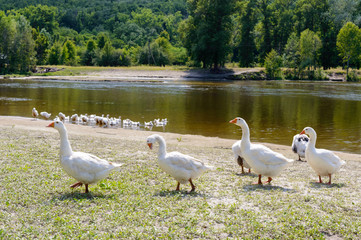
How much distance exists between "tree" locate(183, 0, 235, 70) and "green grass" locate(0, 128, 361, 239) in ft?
271

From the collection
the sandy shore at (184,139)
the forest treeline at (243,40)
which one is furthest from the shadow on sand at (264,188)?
the forest treeline at (243,40)

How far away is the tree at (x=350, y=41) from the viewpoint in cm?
9094

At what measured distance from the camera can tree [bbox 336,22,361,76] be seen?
298 ft

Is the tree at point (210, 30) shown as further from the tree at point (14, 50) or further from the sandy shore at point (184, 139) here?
the sandy shore at point (184, 139)

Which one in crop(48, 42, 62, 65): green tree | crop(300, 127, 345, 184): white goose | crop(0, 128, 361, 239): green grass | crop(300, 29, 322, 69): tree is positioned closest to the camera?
crop(0, 128, 361, 239): green grass

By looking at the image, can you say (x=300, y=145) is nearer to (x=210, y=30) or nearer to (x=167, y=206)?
(x=167, y=206)

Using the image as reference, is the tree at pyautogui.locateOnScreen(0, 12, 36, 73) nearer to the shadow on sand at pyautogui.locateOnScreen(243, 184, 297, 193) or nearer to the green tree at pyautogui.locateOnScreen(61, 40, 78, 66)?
the green tree at pyautogui.locateOnScreen(61, 40, 78, 66)

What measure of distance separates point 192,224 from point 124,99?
40.0 metres

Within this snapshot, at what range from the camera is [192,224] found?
7707 millimetres

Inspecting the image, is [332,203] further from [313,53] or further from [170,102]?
[313,53]

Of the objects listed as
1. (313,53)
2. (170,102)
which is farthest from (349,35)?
(170,102)

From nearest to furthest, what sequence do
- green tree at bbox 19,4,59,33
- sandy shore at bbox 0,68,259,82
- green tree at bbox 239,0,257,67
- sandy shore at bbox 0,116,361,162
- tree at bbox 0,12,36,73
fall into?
sandy shore at bbox 0,116,361,162 → sandy shore at bbox 0,68,259,82 → tree at bbox 0,12,36,73 → green tree at bbox 239,0,257,67 → green tree at bbox 19,4,59,33

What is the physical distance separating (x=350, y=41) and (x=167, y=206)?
313 ft

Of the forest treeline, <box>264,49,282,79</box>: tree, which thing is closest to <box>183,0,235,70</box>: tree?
the forest treeline
